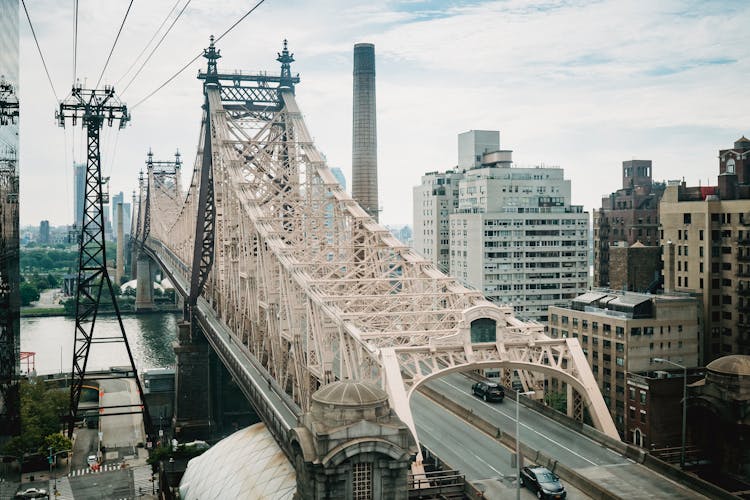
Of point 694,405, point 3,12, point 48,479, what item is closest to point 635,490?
point 694,405

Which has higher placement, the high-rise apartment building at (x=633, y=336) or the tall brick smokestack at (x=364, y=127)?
the tall brick smokestack at (x=364, y=127)

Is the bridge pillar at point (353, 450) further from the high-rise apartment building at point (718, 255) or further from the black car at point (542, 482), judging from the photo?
the high-rise apartment building at point (718, 255)

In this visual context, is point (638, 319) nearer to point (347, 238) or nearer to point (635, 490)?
point (347, 238)

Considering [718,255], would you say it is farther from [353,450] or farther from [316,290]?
[353,450]

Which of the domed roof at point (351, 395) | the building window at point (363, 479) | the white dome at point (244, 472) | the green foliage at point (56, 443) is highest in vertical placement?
the domed roof at point (351, 395)

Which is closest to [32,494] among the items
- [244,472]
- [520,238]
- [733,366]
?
[244,472]

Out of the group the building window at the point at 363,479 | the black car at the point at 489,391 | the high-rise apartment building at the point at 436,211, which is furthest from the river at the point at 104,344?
the building window at the point at 363,479
